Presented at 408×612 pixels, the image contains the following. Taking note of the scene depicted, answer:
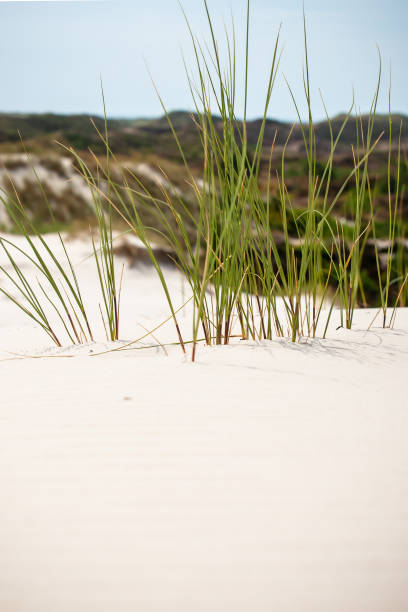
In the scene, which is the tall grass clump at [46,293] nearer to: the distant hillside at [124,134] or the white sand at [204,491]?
the white sand at [204,491]

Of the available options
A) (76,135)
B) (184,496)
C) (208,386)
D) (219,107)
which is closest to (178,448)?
(184,496)

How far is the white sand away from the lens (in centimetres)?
41

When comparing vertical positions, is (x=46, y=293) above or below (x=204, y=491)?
below

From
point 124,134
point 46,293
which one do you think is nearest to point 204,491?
point 46,293

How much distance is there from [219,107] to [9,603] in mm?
1004

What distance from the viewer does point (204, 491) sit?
0.52 meters

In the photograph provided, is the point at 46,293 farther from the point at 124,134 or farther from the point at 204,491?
the point at 124,134

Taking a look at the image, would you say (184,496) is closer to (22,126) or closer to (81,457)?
(81,457)

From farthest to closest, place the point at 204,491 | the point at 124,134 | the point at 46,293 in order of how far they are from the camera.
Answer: the point at 124,134 < the point at 46,293 < the point at 204,491

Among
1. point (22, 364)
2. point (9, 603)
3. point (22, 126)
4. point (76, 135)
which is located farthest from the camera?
point (22, 126)

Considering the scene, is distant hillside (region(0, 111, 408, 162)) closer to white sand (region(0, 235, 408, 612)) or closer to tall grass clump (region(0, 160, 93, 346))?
tall grass clump (region(0, 160, 93, 346))

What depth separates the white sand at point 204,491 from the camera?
1.35 ft

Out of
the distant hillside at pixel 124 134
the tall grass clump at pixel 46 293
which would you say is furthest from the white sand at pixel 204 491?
the distant hillside at pixel 124 134

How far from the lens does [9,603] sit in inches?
15.7
